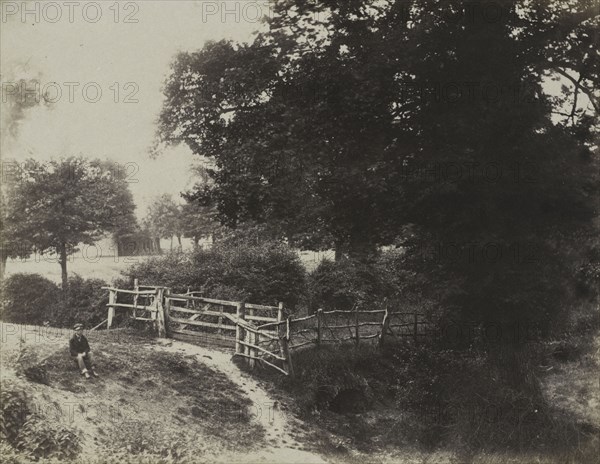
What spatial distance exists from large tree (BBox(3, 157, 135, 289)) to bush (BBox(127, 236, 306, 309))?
324cm

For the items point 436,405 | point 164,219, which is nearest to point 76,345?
point 436,405

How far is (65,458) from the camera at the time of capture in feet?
23.5

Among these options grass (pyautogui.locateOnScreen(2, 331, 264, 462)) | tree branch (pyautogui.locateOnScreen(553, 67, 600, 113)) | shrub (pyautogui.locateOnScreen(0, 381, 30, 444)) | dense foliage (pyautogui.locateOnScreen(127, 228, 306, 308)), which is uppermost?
tree branch (pyautogui.locateOnScreen(553, 67, 600, 113))

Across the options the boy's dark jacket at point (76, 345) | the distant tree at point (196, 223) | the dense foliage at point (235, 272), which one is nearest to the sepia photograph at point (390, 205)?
the boy's dark jacket at point (76, 345)

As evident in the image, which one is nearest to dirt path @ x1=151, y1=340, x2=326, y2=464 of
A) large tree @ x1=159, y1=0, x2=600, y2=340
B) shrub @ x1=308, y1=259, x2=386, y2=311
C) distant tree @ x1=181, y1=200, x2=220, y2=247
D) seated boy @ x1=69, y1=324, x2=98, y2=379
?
seated boy @ x1=69, y1=324, x2=98, y2=379

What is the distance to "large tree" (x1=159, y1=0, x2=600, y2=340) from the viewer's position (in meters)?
10.1

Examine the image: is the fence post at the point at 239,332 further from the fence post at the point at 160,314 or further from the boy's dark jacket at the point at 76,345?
the boy's dark jacket at the point at 76,345

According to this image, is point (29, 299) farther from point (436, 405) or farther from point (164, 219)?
point (436, 405)

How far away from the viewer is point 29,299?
2005 centimetres

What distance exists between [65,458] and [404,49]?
9617 mm

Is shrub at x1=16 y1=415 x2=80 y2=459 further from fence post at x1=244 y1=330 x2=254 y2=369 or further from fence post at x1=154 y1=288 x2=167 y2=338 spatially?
fence post at x1=154 y1=288 x2=167 y2=338

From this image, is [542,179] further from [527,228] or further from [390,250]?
[390,250]

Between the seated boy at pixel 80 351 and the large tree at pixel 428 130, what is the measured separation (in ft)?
13.9

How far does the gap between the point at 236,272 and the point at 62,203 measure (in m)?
8.03
